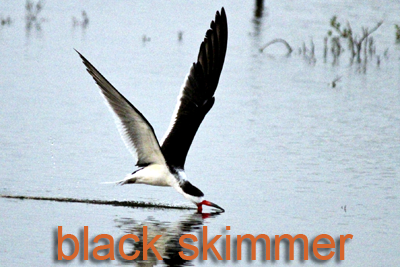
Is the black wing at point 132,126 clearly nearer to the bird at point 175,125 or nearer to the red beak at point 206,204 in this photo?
the bird at point 175,125

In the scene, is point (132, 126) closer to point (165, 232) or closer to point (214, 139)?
point (165, 232)

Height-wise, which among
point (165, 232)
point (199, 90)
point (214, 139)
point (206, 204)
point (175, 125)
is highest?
point (199, 90)

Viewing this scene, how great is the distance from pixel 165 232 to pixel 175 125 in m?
1.69

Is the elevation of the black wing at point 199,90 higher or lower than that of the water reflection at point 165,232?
higher

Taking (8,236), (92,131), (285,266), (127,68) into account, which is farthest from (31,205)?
(127,68)

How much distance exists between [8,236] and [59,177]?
2330mm

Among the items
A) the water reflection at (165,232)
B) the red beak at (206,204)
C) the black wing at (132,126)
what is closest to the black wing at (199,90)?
the black wing at (132,126)

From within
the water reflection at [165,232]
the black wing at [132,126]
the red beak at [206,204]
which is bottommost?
the water reflection at [165,232]

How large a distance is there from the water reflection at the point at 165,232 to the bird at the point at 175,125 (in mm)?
444

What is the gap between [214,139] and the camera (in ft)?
38.7

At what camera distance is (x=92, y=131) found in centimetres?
1166

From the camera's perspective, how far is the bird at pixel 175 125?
7926 millimetres

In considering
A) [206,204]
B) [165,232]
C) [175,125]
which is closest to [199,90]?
[175,125]

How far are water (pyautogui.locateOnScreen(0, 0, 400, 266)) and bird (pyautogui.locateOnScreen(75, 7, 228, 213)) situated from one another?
332 millimetres
